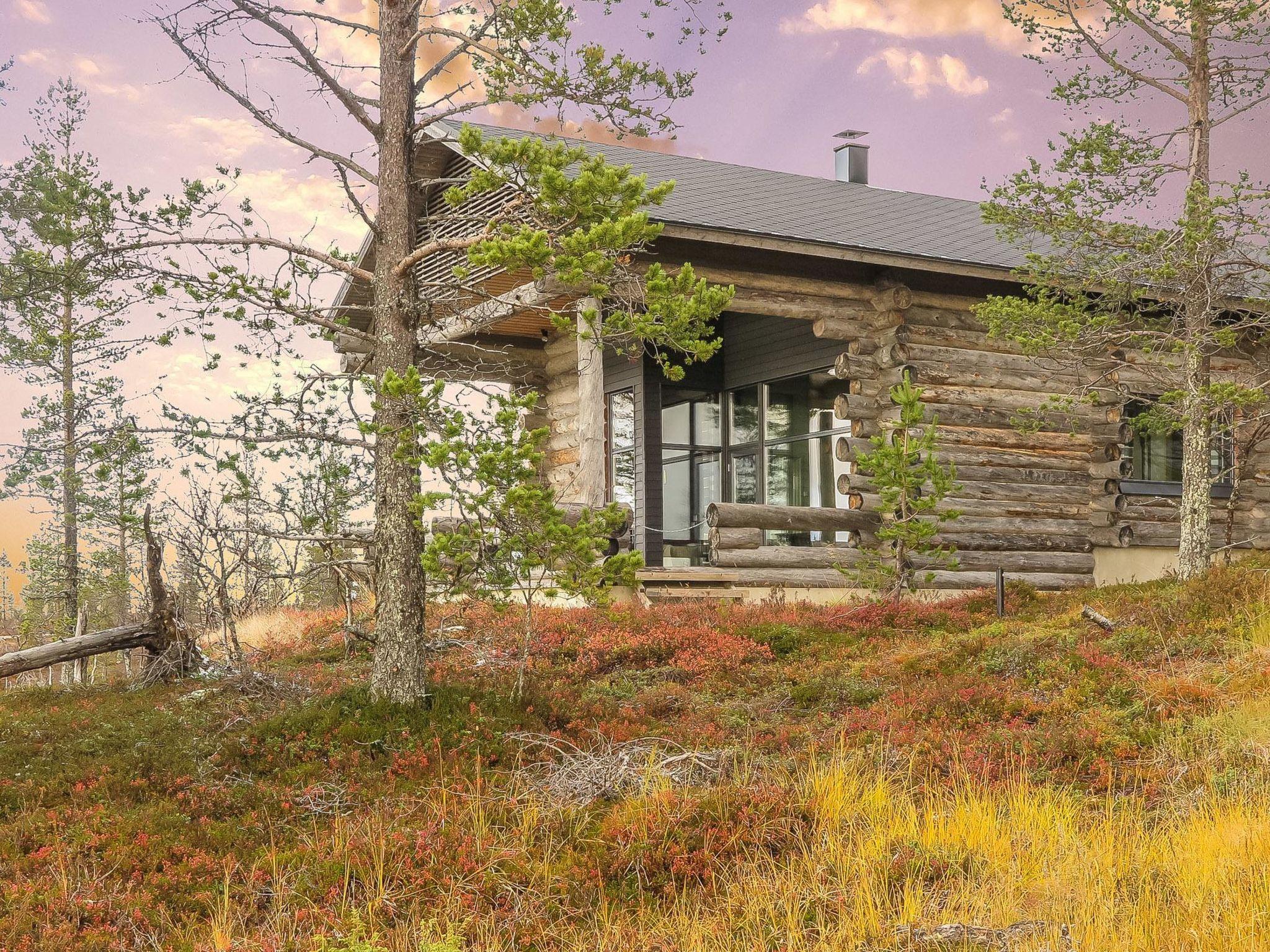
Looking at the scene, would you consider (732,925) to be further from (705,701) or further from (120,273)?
(120,273)

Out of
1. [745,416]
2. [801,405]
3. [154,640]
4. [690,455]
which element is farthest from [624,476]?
[154,640]

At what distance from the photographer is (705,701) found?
9195mm

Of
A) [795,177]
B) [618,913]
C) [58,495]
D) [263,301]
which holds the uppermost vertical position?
[795,177]

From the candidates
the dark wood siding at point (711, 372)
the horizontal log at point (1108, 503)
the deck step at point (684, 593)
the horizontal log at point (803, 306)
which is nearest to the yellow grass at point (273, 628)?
the deck step at point (684, 593)

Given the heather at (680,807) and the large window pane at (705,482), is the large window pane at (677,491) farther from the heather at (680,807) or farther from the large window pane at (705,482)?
the heather at (680,807)

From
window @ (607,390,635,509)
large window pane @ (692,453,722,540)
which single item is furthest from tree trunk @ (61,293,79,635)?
large window pane @ (692,453,722,540)

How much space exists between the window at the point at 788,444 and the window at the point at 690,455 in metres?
0.39

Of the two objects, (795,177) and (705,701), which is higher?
(795,177)

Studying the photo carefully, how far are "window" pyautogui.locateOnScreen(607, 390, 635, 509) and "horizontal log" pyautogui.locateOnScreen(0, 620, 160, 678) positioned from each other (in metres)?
8.52

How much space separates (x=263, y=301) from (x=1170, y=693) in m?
7.59

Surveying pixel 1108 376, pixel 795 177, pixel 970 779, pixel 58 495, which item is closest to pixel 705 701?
pixel 970 779

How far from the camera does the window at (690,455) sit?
19.5 meters

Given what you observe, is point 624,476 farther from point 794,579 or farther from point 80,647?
point 80,647

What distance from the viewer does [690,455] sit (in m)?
19.7
